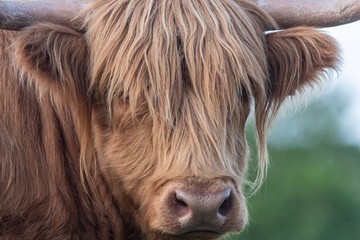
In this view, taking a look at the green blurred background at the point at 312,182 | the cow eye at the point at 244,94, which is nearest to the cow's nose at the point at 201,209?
the cow eye at the point at 244,94

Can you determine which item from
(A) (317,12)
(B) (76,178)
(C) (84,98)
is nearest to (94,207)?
(B) (76,178)

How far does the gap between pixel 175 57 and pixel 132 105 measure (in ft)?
1.21

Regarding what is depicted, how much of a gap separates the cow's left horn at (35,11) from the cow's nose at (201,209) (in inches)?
53.1

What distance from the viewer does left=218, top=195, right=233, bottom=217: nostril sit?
6.74 m

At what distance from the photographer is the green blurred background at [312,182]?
24.7 metres

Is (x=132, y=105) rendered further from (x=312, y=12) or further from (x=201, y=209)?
(x=312, y=12)

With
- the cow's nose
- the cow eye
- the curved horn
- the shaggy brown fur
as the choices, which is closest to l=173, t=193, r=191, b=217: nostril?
the cow's nose

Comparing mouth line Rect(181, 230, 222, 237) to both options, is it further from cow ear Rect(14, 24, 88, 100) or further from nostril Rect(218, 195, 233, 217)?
cow ear Rect(14, 24, 88, 100)

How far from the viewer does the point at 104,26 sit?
7.29 metres

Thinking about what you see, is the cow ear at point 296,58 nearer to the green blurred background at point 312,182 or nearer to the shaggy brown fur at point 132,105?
the shaggy brown fur at point 132,105

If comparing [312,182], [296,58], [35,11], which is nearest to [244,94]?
[296,58]

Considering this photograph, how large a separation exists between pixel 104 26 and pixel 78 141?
0.75 meters

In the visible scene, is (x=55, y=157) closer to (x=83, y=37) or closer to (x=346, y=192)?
(x=83, y=37)

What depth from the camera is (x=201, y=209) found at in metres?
6.58
